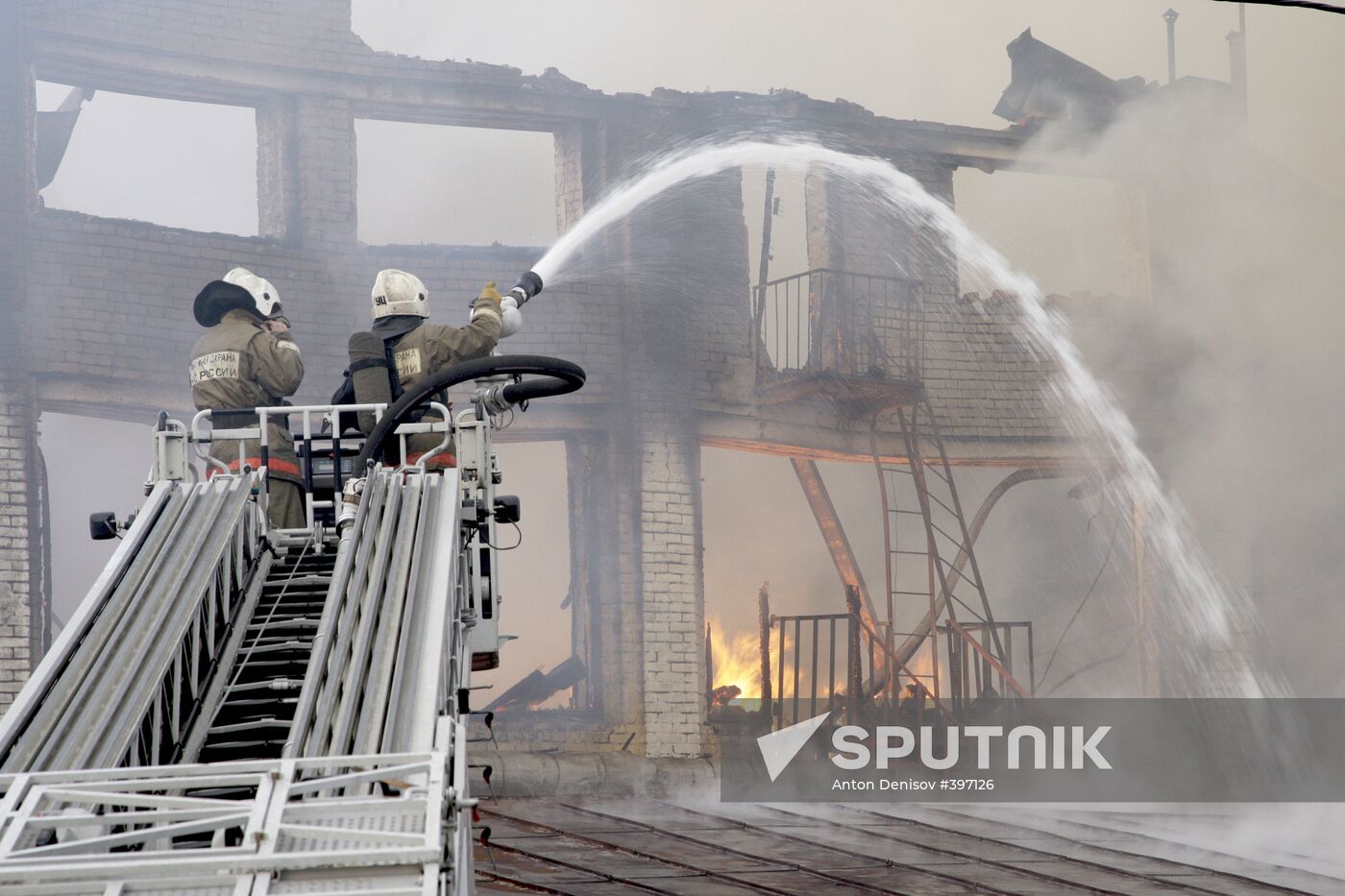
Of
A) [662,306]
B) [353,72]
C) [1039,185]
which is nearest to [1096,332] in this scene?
[1039,185]

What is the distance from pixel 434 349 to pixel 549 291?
9.55 m

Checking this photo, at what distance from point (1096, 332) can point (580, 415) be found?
6.81 m

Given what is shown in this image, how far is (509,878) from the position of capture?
11984 millimetres

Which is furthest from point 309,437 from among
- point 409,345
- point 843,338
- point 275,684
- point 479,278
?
point 843,338

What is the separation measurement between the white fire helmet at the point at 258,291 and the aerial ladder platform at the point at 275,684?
2.44ft

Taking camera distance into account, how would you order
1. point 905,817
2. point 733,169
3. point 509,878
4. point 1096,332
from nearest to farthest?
point 509,878 < point 905,817 < point 733,169 < point 1096,332

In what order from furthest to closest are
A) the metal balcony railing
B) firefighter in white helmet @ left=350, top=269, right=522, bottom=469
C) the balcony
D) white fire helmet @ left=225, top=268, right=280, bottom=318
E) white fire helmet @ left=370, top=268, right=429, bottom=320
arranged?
the metal balcony railing
the balcony
white fire helmet @ left=225, top=268, right=280, bottom=318
white fire helmet @ left=370, top=268, right=429, bottom=320
firefighter in white helmet @ left=350, top=269, right=522, bottom=469

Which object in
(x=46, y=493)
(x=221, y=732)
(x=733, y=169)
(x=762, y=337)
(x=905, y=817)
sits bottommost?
(x=905, y=817)

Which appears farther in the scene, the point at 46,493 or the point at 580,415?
the point at 580,415

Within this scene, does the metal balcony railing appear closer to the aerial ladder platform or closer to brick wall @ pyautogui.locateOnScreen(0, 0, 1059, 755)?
brick wall @ pyautogui.locateOnScreen(0, 0, 1059, 755)

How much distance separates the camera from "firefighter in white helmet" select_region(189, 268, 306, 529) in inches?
338

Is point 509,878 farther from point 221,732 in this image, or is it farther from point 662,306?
point 662,306

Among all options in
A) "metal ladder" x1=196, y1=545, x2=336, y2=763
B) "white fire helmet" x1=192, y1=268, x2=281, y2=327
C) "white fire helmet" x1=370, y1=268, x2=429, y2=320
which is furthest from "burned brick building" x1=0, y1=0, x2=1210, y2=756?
"metal ladder" x1=196, y1=545, x2=336, y2=763

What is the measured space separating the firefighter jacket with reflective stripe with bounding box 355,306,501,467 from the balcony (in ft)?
32.1
